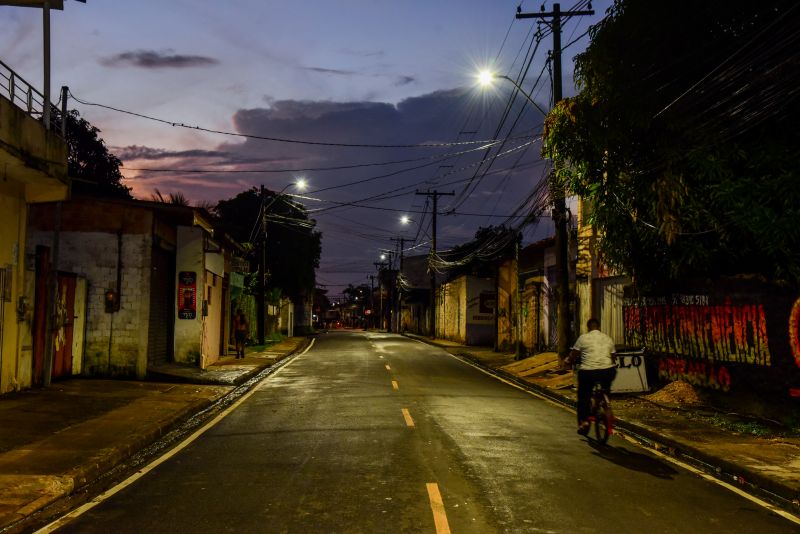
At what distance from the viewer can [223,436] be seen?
10625mm

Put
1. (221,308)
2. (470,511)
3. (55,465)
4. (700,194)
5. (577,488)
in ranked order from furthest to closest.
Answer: (221,308) < (700,194) < (55,465) < (577,488) < (470,511)

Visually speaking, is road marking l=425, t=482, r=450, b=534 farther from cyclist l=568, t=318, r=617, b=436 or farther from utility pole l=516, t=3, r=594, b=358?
utility pole l=516, t=3, r=594, b=358

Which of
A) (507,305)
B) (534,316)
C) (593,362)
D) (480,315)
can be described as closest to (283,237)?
(480,315)

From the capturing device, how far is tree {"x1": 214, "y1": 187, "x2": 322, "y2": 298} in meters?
50.0

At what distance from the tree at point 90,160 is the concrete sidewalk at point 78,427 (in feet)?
66.5

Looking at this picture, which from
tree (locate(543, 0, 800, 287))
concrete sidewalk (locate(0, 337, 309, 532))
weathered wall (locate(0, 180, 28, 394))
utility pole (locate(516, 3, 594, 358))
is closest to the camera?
concrete sidewalk (locate(0, 337, 309, 532))

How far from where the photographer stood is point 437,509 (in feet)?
21.0

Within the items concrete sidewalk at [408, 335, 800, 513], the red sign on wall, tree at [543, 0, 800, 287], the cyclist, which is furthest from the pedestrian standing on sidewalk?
the cyclist

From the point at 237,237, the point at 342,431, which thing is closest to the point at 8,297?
the point at 342,431

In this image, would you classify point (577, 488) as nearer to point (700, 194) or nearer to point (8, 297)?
point (700, 194)

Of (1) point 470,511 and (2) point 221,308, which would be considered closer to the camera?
(1) point 470,511

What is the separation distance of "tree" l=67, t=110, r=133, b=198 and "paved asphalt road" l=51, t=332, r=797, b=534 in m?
26.8

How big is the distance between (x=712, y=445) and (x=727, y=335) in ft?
13.9

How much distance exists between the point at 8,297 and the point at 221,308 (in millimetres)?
14914
